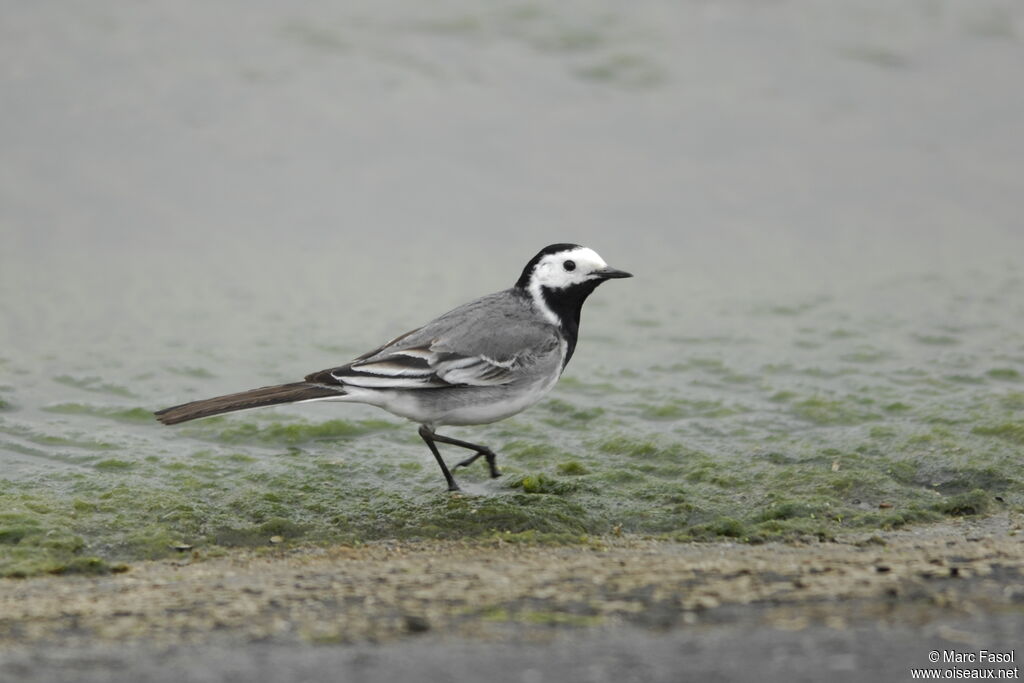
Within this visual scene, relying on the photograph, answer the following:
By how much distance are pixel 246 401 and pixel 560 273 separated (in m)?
1.89

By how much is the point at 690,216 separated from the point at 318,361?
471cm

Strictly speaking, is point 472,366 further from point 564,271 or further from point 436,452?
point 564,271

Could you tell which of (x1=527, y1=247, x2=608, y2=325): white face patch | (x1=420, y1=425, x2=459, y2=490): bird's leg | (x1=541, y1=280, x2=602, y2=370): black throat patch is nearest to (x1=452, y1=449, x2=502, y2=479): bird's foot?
(x1=420, y1=425, x2=459, y2=490): bird's leg

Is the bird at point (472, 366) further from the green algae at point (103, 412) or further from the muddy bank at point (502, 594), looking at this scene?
the green algae at point (103, 412)

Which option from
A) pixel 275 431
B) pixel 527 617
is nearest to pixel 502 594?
pixel 527 617

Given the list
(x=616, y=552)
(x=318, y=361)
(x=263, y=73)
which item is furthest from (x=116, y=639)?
(x=263, y=73)

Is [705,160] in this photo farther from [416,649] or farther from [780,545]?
[416,649]

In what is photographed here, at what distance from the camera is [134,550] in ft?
19.1

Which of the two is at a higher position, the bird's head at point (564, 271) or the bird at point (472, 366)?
the bird's head at point (564, 271)

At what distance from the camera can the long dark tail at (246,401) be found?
6402 mm

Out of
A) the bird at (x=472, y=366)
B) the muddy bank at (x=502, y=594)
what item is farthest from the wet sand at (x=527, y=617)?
the bird at (x=472, y=366)

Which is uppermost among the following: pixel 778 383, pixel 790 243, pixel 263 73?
pixel 263 73

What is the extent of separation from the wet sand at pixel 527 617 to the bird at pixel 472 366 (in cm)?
130

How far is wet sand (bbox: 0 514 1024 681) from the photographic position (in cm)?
391
